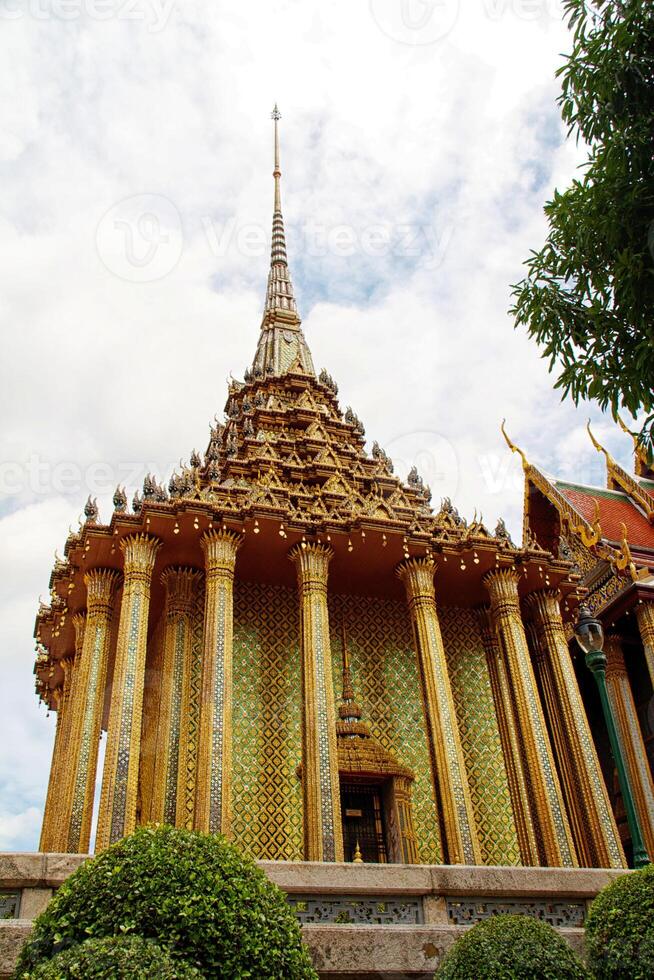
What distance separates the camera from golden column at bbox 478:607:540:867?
15781 mm

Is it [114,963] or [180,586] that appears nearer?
[114,963]

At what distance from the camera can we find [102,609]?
16.0m

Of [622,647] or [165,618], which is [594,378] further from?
[622,647]

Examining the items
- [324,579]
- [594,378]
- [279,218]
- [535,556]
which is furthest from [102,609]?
[279,218]

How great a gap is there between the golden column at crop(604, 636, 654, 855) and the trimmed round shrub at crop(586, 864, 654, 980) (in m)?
11.9

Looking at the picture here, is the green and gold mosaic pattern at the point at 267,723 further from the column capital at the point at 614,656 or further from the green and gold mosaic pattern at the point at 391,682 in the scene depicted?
the column capital at the point at 614,656

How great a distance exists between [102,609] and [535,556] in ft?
28.2

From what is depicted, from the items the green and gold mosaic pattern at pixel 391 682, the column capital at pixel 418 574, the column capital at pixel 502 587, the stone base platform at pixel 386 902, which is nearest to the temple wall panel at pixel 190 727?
the green and gold mosaic pattern at pixel 391 682

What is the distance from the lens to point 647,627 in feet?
62.3

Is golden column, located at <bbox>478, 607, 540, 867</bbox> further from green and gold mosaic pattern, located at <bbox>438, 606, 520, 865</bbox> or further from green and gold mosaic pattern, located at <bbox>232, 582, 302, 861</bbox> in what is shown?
green and gold mosaic pattern, located at <bbox>232, 582, 302, 861</bbox>

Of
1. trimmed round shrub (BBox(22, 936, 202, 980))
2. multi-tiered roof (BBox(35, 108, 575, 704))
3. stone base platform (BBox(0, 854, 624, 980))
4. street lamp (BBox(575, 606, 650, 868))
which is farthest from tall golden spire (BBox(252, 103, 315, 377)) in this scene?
trimmed round shrub (BBox(22, 936, 202, 980))

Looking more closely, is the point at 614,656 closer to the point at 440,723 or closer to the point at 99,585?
the point at 440,723

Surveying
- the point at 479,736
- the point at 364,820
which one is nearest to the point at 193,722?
the point at 364,820

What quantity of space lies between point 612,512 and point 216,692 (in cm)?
1376
